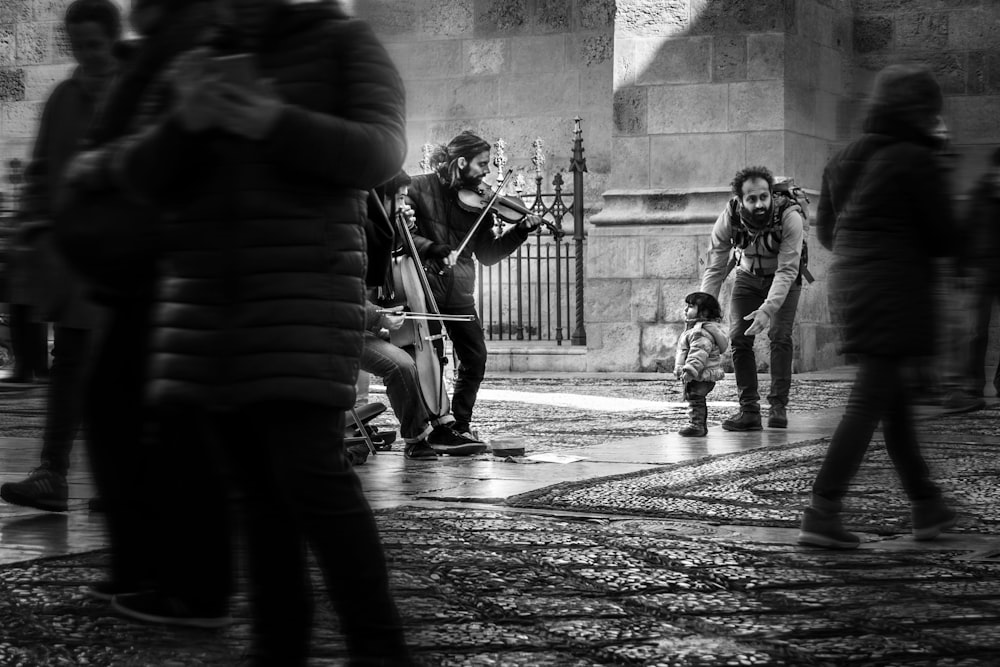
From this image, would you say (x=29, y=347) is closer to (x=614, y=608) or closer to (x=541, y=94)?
(x=541, y=94)

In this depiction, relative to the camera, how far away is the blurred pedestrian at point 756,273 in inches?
381

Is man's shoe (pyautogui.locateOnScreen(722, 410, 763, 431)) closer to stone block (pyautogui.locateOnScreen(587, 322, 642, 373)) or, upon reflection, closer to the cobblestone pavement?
the cobblestone pavement

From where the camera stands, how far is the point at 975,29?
57.3 ft

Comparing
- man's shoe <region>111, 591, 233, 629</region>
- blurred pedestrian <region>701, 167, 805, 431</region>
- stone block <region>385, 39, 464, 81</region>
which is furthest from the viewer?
stone block <region>385, 39, 464, 81</region>

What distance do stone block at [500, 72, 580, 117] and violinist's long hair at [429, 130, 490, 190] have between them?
12457mm

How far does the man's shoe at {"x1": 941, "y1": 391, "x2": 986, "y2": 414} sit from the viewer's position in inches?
429

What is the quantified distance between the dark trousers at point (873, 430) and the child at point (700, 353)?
411 centimetres

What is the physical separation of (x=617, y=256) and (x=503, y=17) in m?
5.77

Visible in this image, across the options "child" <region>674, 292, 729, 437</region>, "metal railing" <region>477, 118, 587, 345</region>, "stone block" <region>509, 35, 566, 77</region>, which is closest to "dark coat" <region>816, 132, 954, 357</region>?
"child" <region>674, 292, 729, 437</region>

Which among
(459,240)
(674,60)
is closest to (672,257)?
(674,60)

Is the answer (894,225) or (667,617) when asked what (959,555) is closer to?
(894,225)

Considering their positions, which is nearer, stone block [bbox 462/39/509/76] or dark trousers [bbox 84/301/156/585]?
dark trousers [bbox 84/301/156/585]

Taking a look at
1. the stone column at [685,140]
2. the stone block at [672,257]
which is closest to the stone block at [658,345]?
the stone column at [685,140]

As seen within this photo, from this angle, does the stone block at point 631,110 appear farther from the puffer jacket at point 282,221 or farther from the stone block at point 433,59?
the puffer jacket at point 282,221
